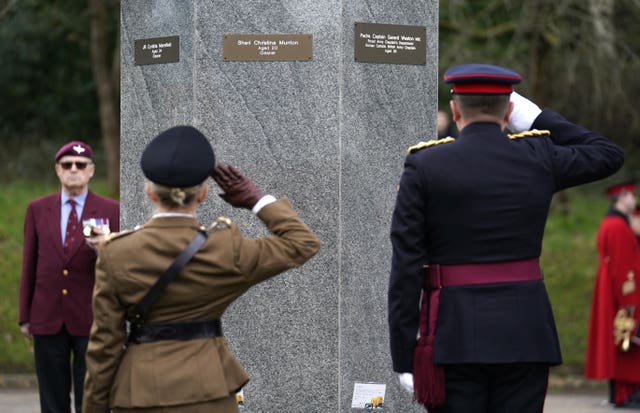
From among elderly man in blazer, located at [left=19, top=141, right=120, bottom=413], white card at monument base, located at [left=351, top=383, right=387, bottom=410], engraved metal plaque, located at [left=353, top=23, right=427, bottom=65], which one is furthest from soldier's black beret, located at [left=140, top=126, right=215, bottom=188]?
elderly man in blazer, located at [left=19, top=141, right=120, bottom=413]

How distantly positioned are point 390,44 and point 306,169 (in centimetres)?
87

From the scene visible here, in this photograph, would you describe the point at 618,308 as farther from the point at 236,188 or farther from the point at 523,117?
the point at 236,188

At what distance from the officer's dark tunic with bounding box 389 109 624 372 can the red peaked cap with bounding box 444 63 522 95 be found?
0.19 metres

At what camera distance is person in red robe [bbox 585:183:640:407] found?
12086 millimetres

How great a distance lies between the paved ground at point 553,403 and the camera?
1103cm

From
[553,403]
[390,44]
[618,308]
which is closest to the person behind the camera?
[390,44]

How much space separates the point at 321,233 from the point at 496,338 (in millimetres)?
2118

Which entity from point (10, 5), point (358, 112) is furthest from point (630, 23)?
point (358, 112)

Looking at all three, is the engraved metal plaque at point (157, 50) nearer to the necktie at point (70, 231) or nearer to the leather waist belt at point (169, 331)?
the necktie at point (70, 231)

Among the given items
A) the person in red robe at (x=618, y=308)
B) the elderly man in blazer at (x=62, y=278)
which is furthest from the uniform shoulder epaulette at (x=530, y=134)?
the person in red robe at (x=618, y=308)

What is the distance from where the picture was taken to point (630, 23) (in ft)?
60.4

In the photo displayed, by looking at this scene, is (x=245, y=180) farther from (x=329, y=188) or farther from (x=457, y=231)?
(x=329, y=188)

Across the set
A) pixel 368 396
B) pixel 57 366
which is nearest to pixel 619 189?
pixel 368 396

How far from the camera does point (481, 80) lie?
15.8 ft
